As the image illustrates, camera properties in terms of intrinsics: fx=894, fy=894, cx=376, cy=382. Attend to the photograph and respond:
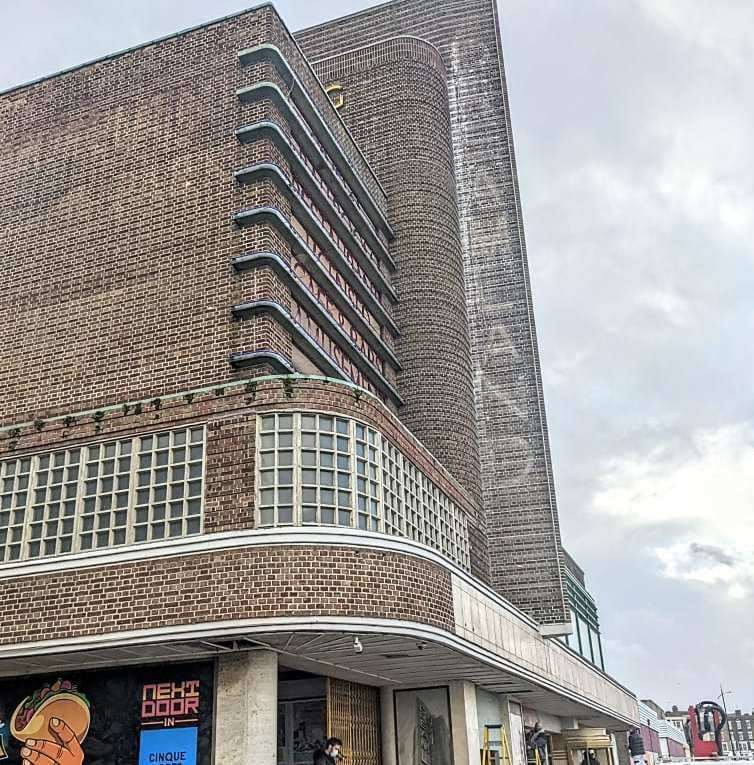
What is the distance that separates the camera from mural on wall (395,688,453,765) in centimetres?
2448

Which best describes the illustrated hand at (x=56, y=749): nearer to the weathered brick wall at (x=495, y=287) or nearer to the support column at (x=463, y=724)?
the support column at (x=463, y=724)

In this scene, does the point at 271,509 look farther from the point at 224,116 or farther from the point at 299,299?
the point at 224,116

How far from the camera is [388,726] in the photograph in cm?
2533

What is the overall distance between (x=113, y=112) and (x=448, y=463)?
1788cm

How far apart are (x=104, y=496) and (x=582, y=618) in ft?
131

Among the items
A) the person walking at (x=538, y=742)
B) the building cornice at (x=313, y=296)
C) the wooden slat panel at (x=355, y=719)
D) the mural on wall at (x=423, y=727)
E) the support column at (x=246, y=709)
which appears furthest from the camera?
the person walking at (x=538, y=742)

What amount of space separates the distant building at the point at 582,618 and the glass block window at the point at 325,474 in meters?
28.7

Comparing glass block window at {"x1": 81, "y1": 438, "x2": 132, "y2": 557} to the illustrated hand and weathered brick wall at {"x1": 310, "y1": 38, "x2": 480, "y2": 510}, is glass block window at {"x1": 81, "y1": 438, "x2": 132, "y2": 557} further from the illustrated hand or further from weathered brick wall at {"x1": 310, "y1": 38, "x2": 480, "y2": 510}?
weathered brick wall at {"x1": 310, "y1": 38, "x2": 480, "y2": 510}

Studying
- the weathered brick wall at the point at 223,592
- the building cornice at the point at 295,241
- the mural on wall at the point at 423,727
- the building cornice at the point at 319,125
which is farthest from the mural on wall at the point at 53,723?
the building cornice at the point at 319,125

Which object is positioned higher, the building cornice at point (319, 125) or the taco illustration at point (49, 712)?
the building cornice at point (319, 125)

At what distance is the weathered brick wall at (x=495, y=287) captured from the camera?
3816cm

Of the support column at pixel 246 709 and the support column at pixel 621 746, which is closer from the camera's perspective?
the support column at pixel 246 709

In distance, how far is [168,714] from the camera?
1917cm

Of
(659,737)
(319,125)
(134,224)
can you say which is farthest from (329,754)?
(659,737)
